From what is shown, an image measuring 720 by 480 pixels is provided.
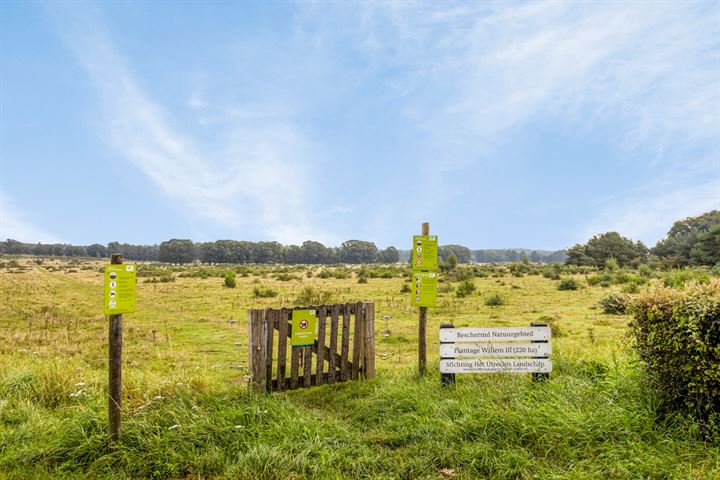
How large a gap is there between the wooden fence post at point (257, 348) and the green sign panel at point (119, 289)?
A: 2.02 meters

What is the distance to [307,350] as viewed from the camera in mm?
6918

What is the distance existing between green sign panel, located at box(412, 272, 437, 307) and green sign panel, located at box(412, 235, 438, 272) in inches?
5.6

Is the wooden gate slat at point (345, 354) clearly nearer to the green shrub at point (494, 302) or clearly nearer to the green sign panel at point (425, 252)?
the green sign panel at point (425, 252)

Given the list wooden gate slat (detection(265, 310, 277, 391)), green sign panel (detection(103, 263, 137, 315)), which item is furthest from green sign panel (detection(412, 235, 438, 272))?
green sign panel (detection(103, 263, 137, 315))

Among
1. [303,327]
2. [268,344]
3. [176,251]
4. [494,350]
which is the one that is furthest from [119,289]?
[176,251]

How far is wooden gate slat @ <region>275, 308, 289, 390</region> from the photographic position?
6.57 m

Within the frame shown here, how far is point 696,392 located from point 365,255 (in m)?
145

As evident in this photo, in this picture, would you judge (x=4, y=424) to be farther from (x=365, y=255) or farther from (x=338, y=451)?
(x=365, y=255)

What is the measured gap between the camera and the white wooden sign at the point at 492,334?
21.2ft

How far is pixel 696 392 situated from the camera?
452 cm

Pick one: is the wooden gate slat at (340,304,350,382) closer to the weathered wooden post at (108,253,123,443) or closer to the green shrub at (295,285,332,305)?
the weathered wooden post at (108,253,123,443)

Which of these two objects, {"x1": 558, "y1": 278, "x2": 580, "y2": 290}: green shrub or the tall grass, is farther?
{"x1": 558, "y1": 278, "x2": 580, "y2": 290}: green shrub

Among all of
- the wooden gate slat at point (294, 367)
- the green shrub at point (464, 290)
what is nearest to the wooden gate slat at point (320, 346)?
the wooden gate slat at point (294, 367)

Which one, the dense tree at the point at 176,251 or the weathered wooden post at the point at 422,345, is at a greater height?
the dense tree at the point at 176,251
